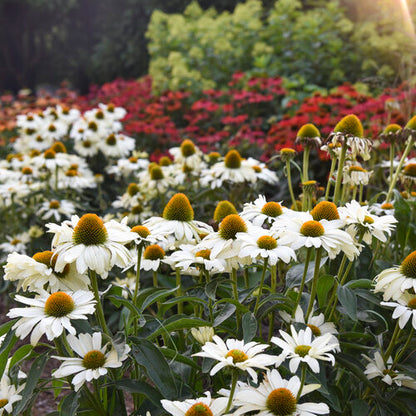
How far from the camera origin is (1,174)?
3328mm

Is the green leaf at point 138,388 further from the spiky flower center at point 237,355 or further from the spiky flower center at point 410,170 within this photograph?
the spiky flower center at point 410,170

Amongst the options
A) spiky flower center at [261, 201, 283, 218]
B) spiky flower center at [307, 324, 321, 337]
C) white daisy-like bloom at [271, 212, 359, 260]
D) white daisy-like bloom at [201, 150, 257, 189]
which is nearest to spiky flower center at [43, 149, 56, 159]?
white daisy-like bloom at [201, 150, 257, 189]

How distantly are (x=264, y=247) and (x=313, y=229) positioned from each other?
133 millimetres

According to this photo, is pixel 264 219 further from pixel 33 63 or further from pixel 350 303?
pixel 33 63

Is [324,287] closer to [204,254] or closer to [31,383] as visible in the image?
[204,254]

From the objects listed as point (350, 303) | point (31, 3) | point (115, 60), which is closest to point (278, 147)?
point (350, 303)

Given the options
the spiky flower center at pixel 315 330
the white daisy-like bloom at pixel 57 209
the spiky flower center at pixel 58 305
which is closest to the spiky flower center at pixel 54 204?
the white daisy-like bloom at pixel 57 209

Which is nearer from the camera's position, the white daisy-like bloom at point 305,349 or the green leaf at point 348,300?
the white daisy-like bloom at point 305,349

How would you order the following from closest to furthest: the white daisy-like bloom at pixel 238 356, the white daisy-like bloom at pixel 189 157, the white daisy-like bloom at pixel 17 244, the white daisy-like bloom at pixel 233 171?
1. the white daisy-like bloom at pixel 238 356
2. the white daisy-like bloom at pixel 233 171
3. the white daisy-like bloom at pixel 17 244
4. the white daisy-like bloom at pixel 189 157

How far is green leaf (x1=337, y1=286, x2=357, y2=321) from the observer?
1315 mm

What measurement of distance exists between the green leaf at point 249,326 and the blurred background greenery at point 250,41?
2994 millimetres

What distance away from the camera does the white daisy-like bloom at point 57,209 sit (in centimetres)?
302

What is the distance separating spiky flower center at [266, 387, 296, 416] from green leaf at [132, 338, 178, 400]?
0.26 meters

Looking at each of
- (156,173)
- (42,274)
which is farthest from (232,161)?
(42,274)
